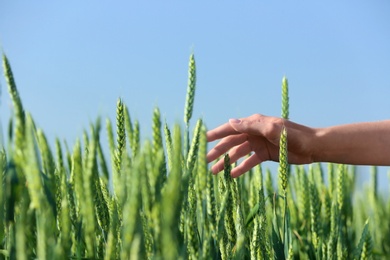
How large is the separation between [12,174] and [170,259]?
0.95 feet

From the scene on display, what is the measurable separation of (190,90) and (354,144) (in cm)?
88

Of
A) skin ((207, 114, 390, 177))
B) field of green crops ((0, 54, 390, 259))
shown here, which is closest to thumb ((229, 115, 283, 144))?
skin ((207, 114, 390, 177))

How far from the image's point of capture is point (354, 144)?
1.66 meters

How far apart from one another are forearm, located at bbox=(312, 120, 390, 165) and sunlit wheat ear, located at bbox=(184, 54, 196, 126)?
0.68m

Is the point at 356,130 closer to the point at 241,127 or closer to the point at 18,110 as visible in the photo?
the point at 241,127

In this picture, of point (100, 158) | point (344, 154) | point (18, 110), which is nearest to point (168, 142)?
point (100, 158)

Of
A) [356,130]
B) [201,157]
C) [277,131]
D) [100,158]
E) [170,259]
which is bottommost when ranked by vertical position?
[170,259]

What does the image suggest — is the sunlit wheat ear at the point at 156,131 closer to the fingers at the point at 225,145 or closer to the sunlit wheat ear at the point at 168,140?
the sunlit wheat ear at the point at 168,140

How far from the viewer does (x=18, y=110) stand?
1.83 ft

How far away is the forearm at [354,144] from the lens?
5.16 ft

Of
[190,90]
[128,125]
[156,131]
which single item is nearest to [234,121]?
[190,90]

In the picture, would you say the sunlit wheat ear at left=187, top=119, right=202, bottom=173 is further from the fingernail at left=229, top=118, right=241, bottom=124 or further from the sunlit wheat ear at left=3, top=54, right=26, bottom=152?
the fingernail at left=229, top=118, right=241, bottom=124

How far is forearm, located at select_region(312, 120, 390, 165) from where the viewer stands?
1571 mm

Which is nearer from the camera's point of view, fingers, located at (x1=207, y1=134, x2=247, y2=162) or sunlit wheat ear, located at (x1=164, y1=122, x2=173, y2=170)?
sunlit wheat ear, located at (x1=164, y1=122, x2=173, y2=170)
